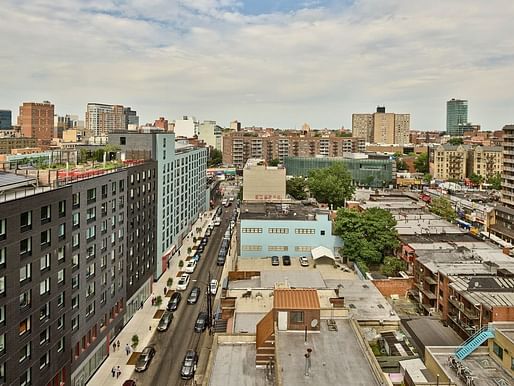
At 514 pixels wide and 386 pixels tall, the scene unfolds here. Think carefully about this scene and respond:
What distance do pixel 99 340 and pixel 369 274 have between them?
29.4m

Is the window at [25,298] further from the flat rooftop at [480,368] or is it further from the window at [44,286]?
the flat rooftop at [480,368]

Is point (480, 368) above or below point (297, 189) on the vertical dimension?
below

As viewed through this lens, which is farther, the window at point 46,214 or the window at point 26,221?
the window at point 46,214

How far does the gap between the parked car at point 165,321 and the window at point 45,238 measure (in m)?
18.3

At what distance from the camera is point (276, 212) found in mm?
67938

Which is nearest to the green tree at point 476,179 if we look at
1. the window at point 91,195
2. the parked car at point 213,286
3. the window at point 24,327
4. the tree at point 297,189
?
the tree at point 297,189

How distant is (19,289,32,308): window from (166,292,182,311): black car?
76.5 ft

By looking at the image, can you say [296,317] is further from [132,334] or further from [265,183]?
[265,183]

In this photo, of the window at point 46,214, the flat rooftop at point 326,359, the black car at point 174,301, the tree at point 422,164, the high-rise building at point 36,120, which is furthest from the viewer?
the high-rise building at point 36,120

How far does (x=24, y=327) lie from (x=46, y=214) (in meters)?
6.91

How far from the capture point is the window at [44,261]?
29.5 m

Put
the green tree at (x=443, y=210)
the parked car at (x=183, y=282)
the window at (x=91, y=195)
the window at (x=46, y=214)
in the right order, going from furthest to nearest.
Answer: the green tree at (x=443, y=210), the parked car at (x=183, y=282), the window at (x=91, y=195), the window at (x=46, y=214)

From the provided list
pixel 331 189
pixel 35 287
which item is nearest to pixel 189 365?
pixel 35 287

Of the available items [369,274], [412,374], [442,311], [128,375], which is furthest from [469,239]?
[128,375]
